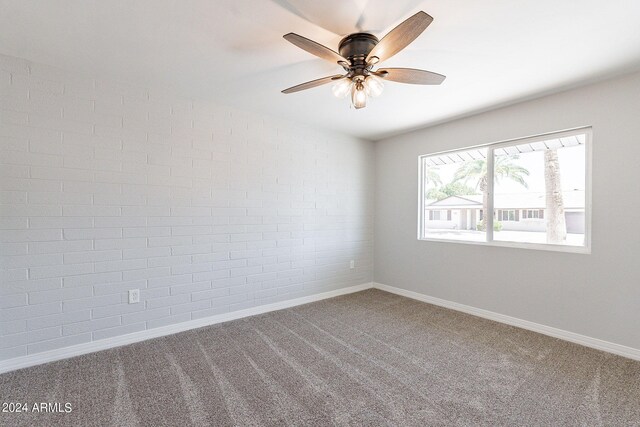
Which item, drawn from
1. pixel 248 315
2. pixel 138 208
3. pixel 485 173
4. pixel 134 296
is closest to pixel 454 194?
pixel 485 173

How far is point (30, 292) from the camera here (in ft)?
7.43

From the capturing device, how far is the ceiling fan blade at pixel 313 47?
1.54 meters

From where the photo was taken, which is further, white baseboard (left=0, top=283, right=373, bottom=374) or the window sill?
the window sill

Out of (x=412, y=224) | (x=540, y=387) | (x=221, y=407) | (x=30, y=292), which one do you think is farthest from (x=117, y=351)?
(x=412, y=224)

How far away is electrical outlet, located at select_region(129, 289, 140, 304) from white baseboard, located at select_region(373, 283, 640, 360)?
128 inches

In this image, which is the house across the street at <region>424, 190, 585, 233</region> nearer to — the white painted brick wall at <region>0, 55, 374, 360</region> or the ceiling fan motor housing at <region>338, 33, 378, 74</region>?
the white painted brick wall at <region>0, 55, 374, 360</region>

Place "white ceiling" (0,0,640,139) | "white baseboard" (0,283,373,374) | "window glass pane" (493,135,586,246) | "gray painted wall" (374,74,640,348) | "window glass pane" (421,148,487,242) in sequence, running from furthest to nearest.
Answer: "window glass pane" (421,148,487,242) → "window glass pane" (493,135,586,246) → "gray painted wall" (374,74,640,348) → "white baseboard" (0,283,373,374) → "white ceiling" (0,0,640,139)

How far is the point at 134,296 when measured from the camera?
8.83 feet

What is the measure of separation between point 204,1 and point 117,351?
9.03ft

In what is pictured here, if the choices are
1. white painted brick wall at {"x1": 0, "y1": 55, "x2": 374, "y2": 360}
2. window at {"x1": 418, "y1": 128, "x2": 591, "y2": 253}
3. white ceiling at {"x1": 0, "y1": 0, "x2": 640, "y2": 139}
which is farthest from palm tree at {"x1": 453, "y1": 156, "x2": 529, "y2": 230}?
white painted brick wall at {"x1": 0, "y1": 55, "x2": 374, "y2": 360}

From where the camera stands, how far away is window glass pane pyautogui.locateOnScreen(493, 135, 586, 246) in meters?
2.78

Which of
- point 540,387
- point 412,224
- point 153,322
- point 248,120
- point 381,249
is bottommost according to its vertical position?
point 540,387

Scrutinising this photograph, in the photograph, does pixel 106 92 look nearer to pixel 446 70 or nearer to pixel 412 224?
pixel 446 70

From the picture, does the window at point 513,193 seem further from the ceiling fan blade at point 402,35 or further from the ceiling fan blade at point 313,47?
the ceiling fan blade at point 313,47
